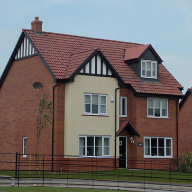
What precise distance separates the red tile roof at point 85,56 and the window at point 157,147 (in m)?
3.78

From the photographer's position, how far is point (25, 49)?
35969mm

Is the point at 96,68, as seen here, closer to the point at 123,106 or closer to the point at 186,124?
the point at 123,106

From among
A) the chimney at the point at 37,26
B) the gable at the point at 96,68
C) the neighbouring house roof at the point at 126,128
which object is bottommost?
the neighbouring house roof at the point at 126,128

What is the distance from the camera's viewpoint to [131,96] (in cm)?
3500

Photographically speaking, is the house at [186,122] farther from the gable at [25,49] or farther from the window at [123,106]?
the gable at [25,49]

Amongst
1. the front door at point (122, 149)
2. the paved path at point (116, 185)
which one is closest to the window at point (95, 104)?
the front door at point (122, 149)

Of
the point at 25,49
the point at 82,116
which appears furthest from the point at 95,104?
the point at 25,49

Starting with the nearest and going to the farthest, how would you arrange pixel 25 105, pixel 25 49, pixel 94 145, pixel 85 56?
1. pixel 85 56
2. pixel 94 145
3. pixel 25 105
4. pixel 25 49

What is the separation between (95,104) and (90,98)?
24.6 inches

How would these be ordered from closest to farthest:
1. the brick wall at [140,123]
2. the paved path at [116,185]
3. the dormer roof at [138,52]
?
the paved path at [116,185], the brick wall at [140,123], the dormer roof at [138,52]

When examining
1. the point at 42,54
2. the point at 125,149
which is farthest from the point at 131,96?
the point at 42,54

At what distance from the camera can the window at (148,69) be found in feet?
119

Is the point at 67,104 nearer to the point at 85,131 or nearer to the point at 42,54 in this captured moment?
the point at 85,131

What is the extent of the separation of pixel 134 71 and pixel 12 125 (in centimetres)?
1101
